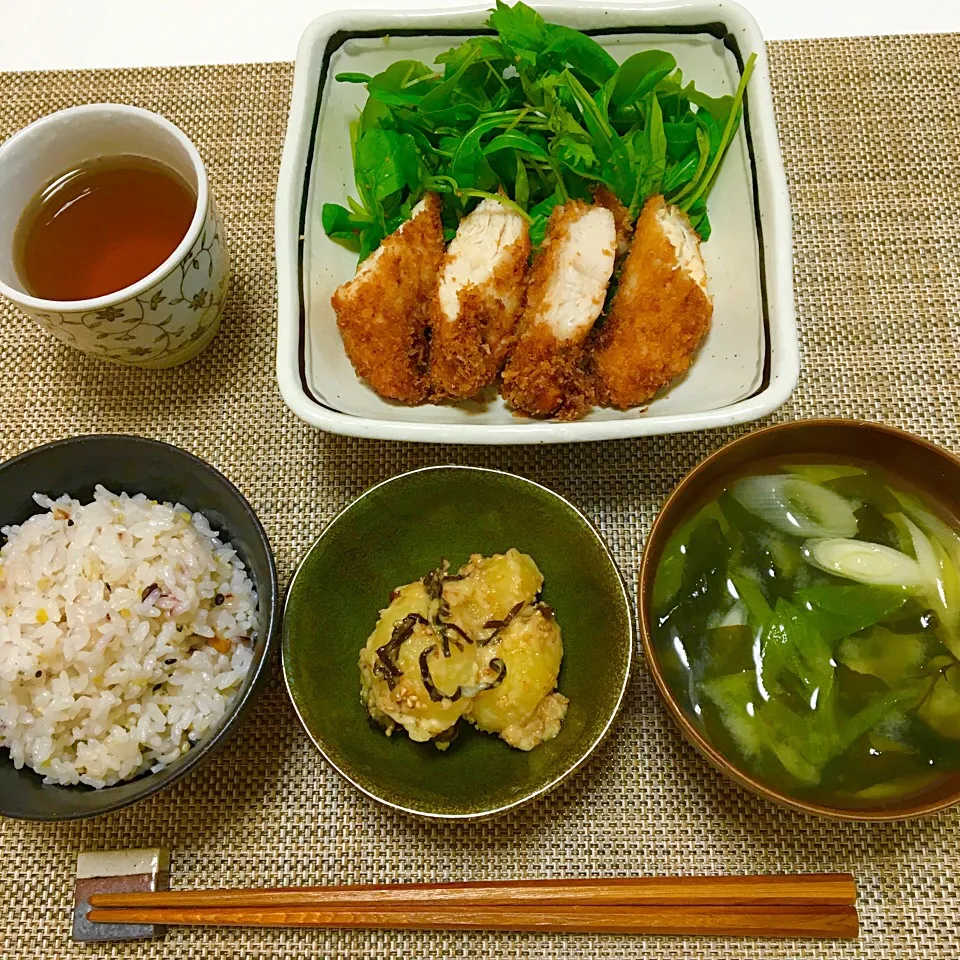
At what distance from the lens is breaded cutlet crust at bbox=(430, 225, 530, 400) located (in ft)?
5.14

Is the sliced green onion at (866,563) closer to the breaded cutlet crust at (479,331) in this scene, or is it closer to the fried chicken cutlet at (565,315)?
the fried chicken cutlet at (565,315)

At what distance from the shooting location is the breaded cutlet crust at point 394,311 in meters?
1.58

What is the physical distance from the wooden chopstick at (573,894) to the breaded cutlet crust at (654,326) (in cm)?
88

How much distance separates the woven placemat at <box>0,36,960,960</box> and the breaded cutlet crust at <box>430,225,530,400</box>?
19cm

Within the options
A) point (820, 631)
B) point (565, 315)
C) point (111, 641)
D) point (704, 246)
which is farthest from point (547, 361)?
point (111, 641)

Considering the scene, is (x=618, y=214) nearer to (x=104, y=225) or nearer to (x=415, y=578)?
(x=415, y=578)

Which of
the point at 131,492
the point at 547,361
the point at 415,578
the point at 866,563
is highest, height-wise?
the point at 547,361

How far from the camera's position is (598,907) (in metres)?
1.40

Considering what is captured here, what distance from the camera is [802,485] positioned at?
148 centimetres

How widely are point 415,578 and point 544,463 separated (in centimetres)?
37

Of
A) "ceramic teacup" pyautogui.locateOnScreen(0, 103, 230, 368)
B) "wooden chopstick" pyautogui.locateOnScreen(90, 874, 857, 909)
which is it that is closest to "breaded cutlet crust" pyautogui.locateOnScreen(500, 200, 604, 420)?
"ceramic teacup" pyautogui.locateOnScreen(0, 103, 230, 368)

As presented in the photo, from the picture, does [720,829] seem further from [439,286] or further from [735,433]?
[439,286]

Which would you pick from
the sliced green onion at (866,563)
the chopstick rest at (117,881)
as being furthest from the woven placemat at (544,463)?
the sliced green onion at (866,563)

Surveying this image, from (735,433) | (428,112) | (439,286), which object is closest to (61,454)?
(439,286)
